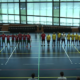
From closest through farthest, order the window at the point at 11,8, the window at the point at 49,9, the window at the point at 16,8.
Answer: the window at the point at 49,9, the window at the point at 16,8, the window at the point at 11,8

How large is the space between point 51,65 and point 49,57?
2617 millimetres

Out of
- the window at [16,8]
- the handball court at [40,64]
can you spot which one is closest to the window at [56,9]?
the window at [16,8]

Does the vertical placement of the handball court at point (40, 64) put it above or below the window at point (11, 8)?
below

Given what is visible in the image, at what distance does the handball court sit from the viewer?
40.0ft

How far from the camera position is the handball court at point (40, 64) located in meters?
12.2

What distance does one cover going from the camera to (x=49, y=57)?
1695 cm

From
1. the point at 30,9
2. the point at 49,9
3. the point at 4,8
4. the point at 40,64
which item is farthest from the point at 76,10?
the point at 40,64

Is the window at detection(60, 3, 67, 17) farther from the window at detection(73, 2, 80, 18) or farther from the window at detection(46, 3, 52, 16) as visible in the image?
the window at detection(46, 3, 52, 16)

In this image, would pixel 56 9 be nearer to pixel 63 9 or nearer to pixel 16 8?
pixel 63 9

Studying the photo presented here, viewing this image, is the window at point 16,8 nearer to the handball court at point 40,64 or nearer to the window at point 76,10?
the window at point 76,10

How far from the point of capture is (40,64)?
1466cm

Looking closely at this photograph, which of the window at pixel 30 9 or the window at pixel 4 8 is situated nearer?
the window at pixel 30 9

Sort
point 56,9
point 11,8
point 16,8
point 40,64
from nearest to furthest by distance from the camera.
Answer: point 40,64, point 56,9, point 16,8, point 11,8

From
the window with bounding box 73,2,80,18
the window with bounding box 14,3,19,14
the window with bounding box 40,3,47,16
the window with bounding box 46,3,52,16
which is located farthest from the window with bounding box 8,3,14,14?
the window with bounding box 73,2,80,18
